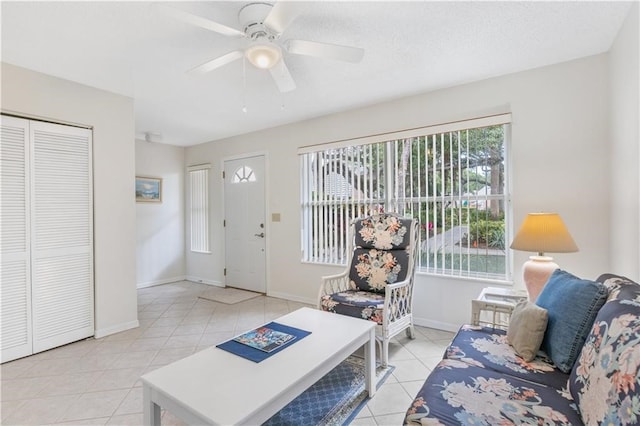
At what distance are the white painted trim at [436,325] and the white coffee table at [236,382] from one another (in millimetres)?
1621

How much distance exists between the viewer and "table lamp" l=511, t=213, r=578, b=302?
6.47ft

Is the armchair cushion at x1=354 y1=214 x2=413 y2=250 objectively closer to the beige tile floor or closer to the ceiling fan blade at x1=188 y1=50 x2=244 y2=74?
the beige tile floor

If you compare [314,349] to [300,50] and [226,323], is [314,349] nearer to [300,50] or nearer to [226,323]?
[300,50]

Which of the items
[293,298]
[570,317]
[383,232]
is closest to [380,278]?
[383,232]

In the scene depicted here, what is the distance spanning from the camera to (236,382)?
52.6 inches

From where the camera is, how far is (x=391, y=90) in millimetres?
3061

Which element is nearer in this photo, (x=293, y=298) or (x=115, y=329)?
(x=115, y=329)

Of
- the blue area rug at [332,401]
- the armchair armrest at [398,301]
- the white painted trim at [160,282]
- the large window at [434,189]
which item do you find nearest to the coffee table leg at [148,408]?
the blue area rug at [332,401]

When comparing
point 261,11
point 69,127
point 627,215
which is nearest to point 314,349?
point 261,11

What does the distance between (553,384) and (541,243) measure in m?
1.00

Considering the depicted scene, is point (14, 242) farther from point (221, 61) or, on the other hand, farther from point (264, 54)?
point (264, 54)

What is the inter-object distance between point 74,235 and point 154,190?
2.38 metres

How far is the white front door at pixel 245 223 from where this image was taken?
449 centimetres

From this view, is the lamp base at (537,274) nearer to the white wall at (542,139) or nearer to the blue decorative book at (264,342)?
the white wall at (542,139)
